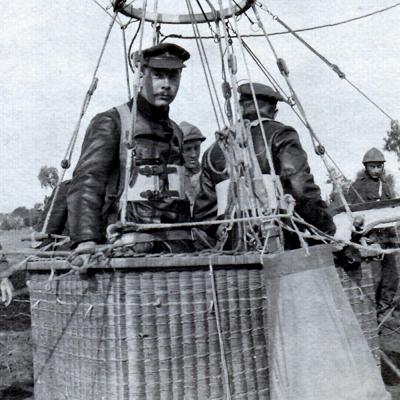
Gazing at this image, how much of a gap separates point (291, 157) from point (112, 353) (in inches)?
60.9

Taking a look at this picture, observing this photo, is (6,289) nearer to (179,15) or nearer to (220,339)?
(220,339)

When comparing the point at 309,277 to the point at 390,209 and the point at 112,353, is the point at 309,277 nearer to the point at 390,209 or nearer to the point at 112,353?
the point at 112,353

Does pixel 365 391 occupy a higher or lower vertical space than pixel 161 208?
lower

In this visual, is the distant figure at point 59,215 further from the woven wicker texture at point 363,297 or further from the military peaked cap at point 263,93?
the woven wicker texture at point 363,297

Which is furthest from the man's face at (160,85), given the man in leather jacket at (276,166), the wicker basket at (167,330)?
the wicker basket at (167,330)

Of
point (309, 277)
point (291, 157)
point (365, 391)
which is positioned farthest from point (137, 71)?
point (365, 391)

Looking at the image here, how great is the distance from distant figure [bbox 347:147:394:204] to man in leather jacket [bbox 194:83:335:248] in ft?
8.70

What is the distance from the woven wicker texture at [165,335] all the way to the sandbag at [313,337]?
108mm

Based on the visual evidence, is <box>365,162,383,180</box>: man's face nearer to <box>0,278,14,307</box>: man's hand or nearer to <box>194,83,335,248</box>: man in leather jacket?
<box>194,83,335,248</box>: man in leather jacket

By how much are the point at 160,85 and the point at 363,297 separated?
1.41 metres

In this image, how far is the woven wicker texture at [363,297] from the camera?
2248 millimetres

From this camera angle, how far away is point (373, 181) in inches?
229

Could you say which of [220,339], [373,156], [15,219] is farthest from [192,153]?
[15,219]

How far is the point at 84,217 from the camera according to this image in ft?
7.99
